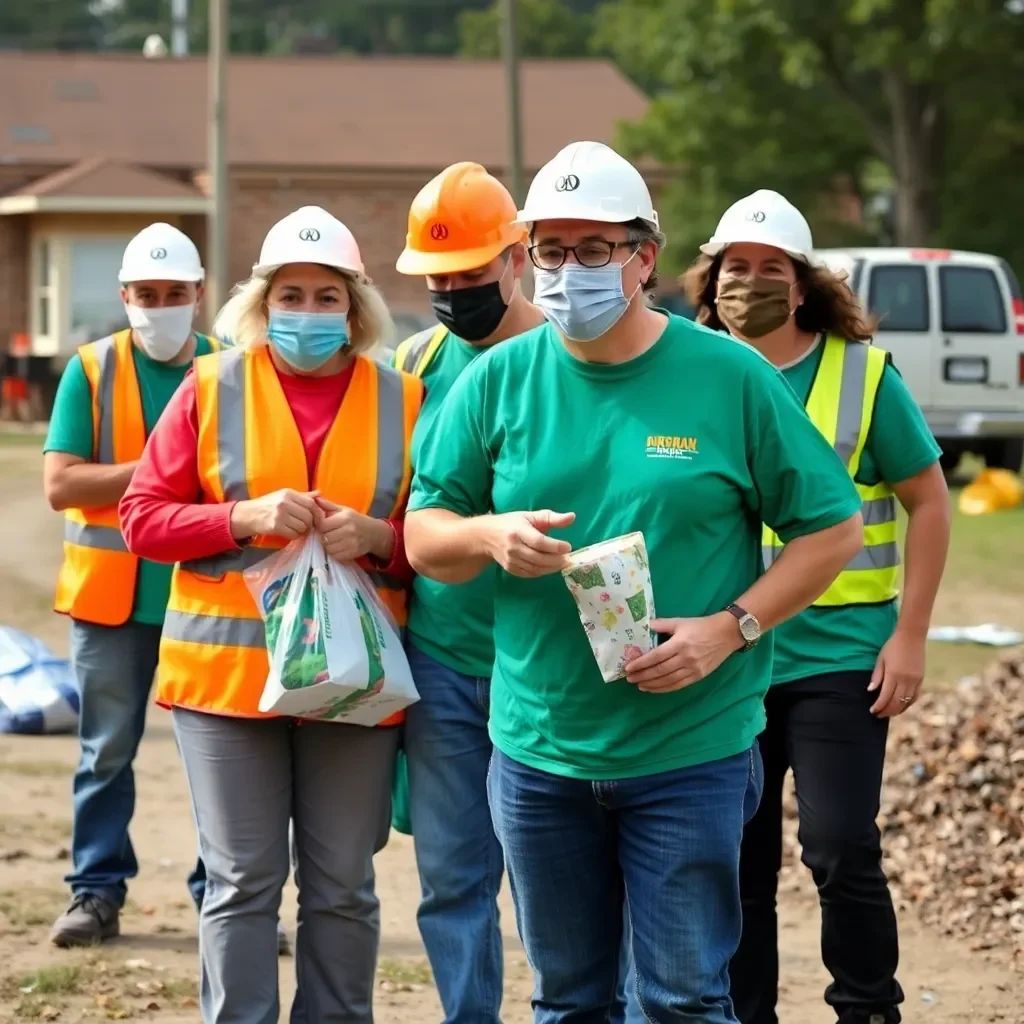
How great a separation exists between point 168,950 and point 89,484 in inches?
61.7

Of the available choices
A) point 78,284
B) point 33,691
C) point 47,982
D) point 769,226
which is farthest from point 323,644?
point 78,284

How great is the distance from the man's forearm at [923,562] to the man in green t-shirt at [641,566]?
1083 mm

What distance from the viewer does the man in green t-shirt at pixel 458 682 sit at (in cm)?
516

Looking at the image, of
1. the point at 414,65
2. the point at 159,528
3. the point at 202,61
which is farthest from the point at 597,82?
the point at 159,528

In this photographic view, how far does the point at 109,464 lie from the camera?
6.60 meters

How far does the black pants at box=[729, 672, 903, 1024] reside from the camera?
16.9 ft

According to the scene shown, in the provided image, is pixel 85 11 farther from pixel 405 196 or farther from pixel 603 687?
pixel 603 687

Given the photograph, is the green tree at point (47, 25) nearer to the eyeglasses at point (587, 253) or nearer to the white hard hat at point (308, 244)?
the white hard hat at point (308, 244)

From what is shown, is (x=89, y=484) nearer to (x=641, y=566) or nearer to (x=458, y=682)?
(x=458, y=682)

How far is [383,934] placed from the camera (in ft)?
23.4

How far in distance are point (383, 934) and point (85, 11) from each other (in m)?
96.1

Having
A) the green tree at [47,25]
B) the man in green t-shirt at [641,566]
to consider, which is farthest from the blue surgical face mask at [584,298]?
the green tree at [47,25]

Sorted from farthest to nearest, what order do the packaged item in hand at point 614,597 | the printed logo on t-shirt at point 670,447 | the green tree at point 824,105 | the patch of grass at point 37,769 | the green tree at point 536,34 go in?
the green tree at point 536,34 → the green tree at point 824,105 → the patch of grass at point 37,769 → the printed logo on t-shirt at point 670,447 → the packaged item in hand at point 614,597

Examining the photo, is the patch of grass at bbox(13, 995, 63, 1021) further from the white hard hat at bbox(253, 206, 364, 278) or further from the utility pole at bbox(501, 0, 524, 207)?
the utility pole at bbox(501, 0, 524, 207)
